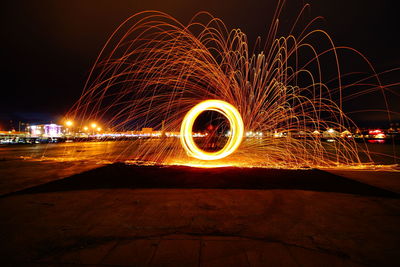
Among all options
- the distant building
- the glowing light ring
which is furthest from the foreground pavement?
the distant building

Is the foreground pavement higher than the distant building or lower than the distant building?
lower

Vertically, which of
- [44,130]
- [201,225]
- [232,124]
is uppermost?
[44,130]

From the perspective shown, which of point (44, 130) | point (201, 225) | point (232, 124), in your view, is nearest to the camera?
point (201, 225)

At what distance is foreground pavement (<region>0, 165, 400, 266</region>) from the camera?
2568 millimetres

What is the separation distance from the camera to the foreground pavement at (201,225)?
8.43ft

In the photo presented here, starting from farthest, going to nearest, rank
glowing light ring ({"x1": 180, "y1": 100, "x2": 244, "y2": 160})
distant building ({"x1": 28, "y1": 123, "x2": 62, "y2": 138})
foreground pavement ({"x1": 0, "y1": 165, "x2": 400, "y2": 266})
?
distant building ({"x1": 28, "y1": 123, "x2": 62, "y2": 138}), glowing light ring ({"x1": 180, "y1": 100, "x2": 244, "y2": 160}), foreground pavement ({"x1": 0, "y1": 165, "x2": 400, "y2": 266})

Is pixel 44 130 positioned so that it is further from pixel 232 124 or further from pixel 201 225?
pixel 201 225

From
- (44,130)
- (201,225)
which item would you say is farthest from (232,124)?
(44,130)

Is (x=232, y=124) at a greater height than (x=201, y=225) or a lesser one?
greater

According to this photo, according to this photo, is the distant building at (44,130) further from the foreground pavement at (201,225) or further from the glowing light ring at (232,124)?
the foreground pavement at (201,225)

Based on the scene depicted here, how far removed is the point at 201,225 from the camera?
3.42m

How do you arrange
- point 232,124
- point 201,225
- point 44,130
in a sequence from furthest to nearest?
1. point 44,130
2. point 232,124
3. point 201,225

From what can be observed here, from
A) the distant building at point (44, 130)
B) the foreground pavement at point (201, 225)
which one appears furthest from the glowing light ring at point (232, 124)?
the distant building at point (44, 130)

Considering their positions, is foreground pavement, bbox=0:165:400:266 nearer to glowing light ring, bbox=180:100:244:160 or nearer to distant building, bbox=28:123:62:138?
glowing light ring, bbox=180:100:244:160
